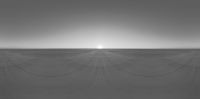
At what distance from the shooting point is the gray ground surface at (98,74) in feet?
7.33

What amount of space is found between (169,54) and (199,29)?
570mm

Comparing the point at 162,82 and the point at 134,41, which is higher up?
the point at 134,41

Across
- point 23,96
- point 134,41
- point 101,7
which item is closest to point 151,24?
point 134,41

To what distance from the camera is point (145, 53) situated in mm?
2357

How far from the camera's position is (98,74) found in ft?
7.50

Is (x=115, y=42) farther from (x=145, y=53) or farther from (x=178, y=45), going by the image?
(x=178, y=45)

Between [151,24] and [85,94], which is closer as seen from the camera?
[85,94]

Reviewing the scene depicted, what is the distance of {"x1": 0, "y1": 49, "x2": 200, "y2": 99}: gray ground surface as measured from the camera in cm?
223

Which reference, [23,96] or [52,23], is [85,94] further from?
[52,23]

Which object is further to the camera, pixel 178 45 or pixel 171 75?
pixel 178 45

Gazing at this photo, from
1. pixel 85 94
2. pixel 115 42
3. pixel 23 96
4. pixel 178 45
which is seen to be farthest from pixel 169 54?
pixel 23 96

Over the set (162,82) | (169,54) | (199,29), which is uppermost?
(199,29)

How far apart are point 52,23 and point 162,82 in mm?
1537

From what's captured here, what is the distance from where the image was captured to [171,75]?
229cm
